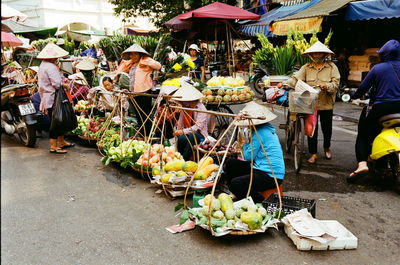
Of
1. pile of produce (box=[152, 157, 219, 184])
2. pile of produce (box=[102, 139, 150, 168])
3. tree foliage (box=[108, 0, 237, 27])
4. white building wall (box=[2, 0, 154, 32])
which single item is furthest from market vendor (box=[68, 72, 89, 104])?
white building wall (box=[2, 0, 154, 32])

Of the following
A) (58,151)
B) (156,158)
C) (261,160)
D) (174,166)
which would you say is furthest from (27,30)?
(261,160)

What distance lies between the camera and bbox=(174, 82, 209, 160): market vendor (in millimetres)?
4879

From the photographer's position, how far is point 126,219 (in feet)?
12.2

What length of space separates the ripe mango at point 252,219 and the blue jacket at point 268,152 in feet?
2.11

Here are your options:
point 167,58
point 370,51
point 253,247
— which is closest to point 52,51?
point 167,58

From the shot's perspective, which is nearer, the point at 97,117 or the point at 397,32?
the point at 97,117

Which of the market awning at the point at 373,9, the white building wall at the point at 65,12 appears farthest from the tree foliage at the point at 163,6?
the white building wall at the point at 65,12

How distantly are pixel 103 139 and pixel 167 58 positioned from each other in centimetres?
256

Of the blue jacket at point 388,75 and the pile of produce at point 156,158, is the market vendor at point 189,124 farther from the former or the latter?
the blue jacket at point 388,75

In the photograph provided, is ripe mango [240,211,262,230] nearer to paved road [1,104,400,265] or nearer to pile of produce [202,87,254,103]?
paved road [1,104,400,265]

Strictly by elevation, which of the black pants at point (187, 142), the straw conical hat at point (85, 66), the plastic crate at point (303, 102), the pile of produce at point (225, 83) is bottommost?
the black pants at point (187, 142)

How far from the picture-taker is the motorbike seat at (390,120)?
163 inches

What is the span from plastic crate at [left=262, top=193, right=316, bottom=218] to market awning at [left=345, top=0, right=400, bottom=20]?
268 inches

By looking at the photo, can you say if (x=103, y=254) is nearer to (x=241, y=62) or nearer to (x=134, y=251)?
(x=134, y=251)
